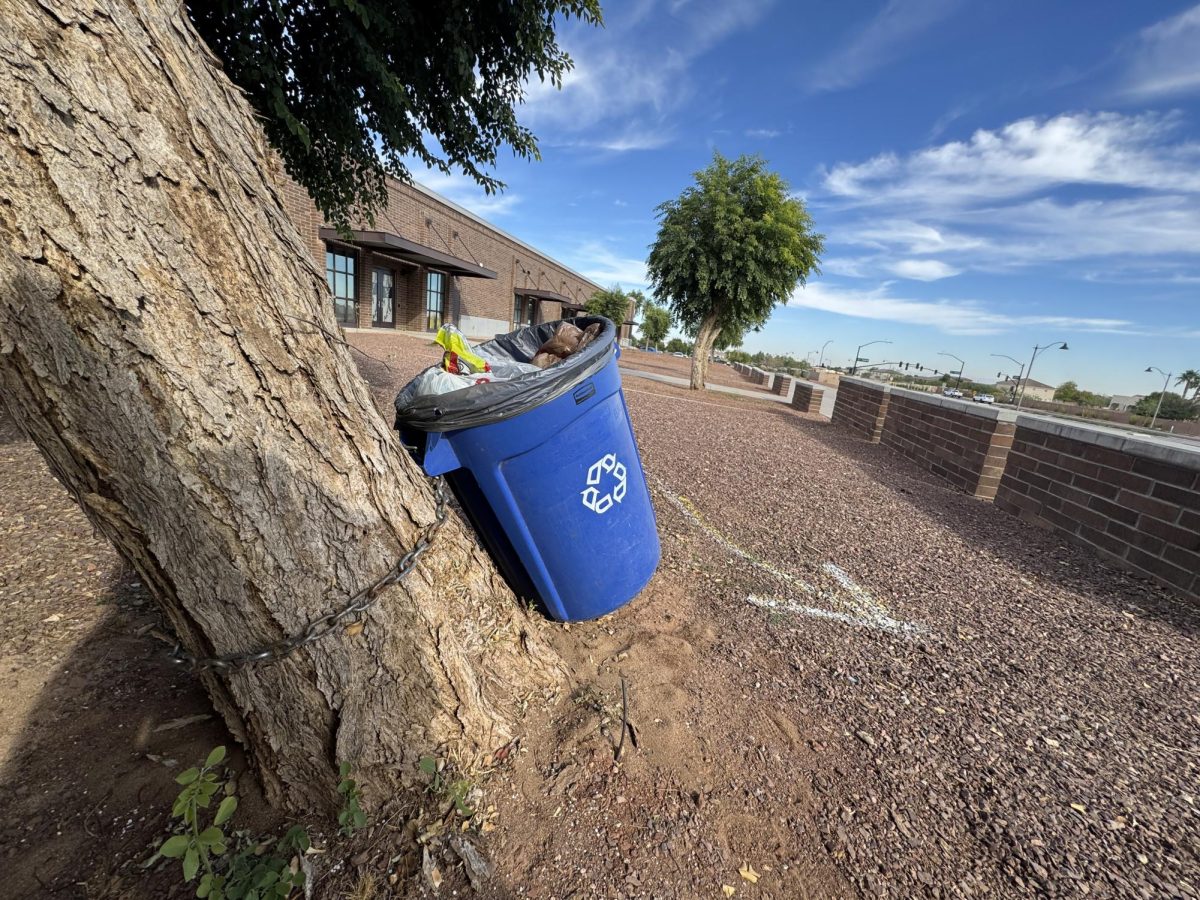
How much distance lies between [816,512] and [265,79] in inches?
221

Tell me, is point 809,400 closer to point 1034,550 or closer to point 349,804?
point 1034,550

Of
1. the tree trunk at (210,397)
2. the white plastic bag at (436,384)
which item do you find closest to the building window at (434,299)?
the white plastic bag at (436,384)

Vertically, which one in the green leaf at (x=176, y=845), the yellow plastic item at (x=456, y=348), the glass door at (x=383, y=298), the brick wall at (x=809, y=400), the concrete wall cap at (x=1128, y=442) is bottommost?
the green leaf at (x=176, y=845)

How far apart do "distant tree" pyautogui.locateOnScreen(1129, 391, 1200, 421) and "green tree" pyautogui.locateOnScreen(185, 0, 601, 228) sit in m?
67.8

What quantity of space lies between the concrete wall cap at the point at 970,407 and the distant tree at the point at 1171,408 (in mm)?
61692

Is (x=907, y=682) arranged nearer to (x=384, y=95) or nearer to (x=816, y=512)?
(x=816, y=512)

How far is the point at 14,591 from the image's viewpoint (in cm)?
229

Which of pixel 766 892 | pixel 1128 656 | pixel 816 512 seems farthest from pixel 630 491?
pixel 816 512

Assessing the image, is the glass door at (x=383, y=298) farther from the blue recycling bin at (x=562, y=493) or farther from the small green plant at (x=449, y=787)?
the small green plant at (x=449, y=787)

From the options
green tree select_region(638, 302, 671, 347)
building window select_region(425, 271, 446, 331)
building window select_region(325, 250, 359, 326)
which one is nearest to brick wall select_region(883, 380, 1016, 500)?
building window select_region(325, 250, 359, 326)

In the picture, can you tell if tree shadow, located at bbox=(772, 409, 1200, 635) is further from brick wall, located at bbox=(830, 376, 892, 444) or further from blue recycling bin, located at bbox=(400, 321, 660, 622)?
blue recycling bin, located at bbox=(400, 321, 660, 622)

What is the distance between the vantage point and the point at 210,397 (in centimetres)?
106

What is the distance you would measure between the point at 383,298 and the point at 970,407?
20760 millimetres

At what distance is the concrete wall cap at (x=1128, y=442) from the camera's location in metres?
3.27
